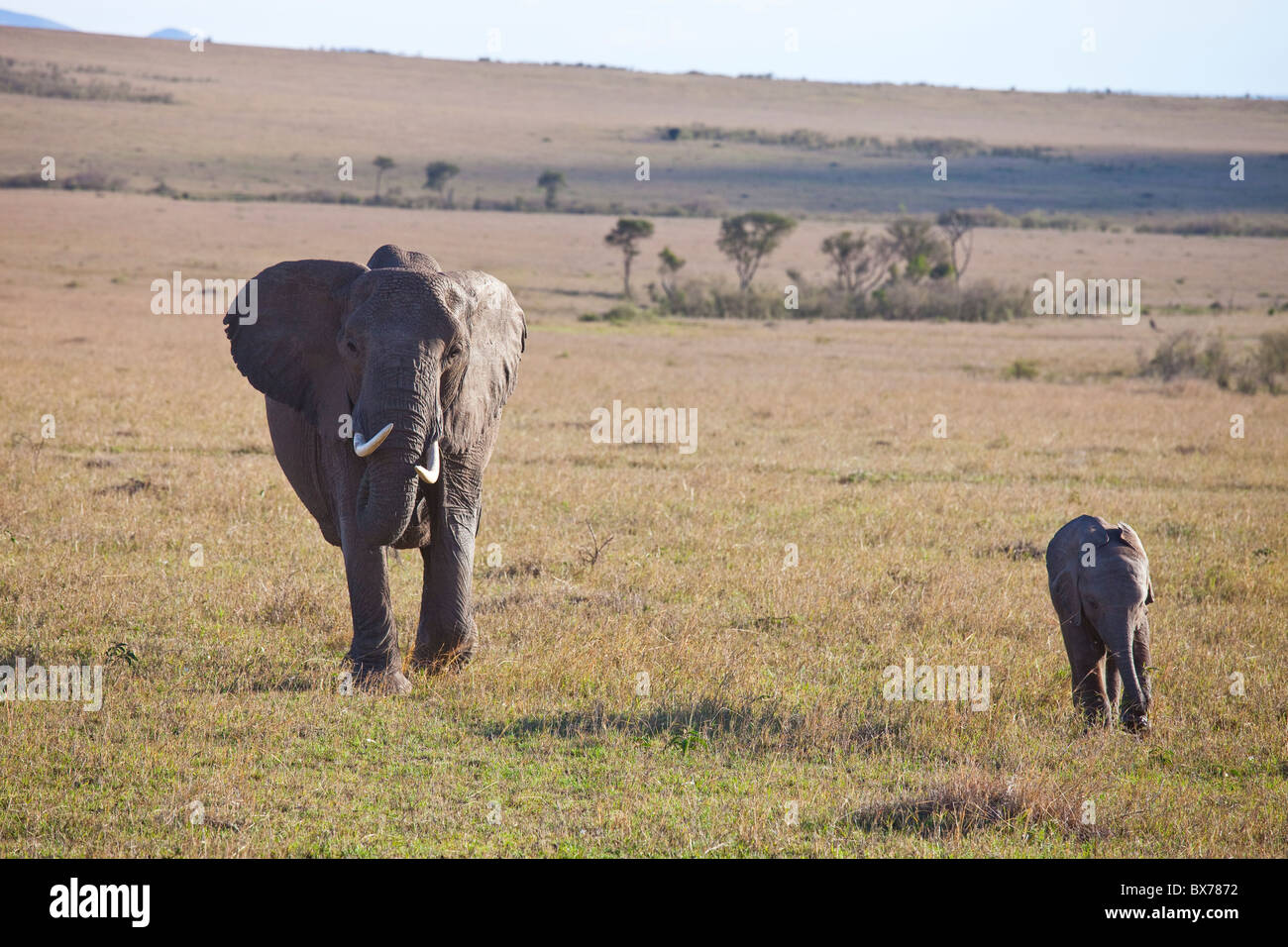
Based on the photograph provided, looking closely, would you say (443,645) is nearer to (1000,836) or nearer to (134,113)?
(1000,836)

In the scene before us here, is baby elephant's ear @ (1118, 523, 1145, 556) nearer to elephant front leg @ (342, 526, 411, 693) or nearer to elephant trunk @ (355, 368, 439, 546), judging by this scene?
elephant trunk @ (355, 368, 439, 546)

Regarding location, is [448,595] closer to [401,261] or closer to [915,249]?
[401,261]

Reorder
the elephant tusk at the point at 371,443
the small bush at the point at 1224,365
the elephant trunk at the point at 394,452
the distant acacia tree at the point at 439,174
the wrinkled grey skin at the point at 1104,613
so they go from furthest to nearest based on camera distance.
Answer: the distant acacia tree at the point at 439,174 → the small bush at the point at 1224,365 → the wrinkled grey skin at the point at 1104,613 → the elephant trunk at the point at 394,452 → the elephant tusk at the point at 371,443

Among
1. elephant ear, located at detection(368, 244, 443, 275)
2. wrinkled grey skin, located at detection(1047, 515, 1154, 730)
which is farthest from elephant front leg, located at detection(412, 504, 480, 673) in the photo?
wrinkled grey skin, located at detection(1047, 515, 1154, 730)

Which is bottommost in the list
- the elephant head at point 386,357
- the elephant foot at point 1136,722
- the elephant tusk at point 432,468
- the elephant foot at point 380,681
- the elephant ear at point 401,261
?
the elephant foot at point 1136,722

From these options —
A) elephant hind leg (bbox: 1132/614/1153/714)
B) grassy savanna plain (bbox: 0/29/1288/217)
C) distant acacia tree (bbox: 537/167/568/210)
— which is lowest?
elephant hind leg (bbox: 1132/614/1153/714)

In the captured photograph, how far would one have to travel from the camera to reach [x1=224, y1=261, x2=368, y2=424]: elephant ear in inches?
319

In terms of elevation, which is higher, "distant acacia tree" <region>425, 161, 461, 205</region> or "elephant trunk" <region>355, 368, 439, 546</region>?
"distant acacia tree" <region>425, 161, 461, 205</region>

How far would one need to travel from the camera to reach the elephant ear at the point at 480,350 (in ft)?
25.3

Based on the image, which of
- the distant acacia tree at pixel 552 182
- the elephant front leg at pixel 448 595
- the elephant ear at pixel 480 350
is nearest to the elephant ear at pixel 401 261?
the elephant ear at pixel 480 350

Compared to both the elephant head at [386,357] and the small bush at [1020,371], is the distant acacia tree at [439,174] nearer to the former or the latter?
the small bush at [1020,371]

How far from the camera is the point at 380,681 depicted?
7.80 metres

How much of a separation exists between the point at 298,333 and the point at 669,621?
140 inches

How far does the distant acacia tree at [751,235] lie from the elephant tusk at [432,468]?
50.3 m
